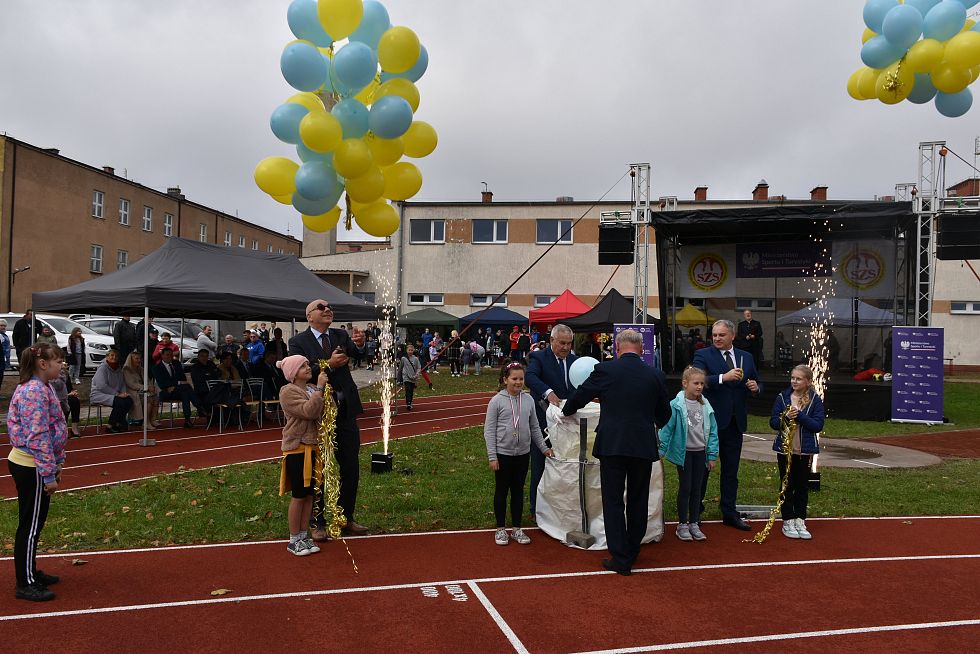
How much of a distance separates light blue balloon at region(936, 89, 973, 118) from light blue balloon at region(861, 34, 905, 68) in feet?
2.86

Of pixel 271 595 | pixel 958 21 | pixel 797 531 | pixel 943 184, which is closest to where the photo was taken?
pixel 271 595

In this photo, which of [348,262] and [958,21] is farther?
[348,262]

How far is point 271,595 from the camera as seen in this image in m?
4.71

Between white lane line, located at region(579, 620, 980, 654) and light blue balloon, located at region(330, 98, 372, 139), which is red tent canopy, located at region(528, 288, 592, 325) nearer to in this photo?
light blue balloon, located at region(330, 98, 372, 139)

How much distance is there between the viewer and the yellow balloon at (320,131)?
6.84 m

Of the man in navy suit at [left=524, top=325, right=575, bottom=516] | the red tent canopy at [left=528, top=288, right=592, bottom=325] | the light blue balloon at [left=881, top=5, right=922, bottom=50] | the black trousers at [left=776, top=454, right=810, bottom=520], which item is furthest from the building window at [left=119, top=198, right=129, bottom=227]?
the black trousers at [left=776, top=454, right=810, bottom=520]

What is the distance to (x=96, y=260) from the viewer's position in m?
35.8

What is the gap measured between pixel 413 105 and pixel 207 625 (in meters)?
5.53

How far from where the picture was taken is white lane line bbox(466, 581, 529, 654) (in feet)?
13.2

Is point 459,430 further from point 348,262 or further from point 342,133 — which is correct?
point 348,262

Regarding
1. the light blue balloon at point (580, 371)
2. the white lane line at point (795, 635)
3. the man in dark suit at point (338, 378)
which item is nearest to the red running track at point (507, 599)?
the white lane line at point (795, 635)

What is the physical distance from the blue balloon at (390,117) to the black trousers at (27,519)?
14.2 feet

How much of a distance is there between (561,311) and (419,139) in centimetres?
1630

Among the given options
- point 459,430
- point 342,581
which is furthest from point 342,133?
point 459,430
